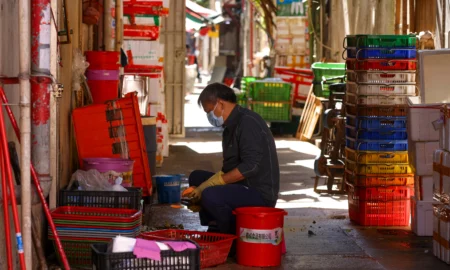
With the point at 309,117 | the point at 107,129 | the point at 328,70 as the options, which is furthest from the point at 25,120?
the point at 309,117

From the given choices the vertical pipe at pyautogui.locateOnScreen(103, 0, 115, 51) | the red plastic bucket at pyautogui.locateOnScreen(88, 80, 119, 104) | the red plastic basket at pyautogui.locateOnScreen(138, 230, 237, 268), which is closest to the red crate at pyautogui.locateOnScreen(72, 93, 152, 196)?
the red plastic bucket at pyautogui.locateOnScreen(88, 80, 119, 104)

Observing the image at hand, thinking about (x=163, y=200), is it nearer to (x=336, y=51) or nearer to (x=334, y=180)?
(x=334, y=180)

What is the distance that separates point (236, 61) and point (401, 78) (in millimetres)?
40105

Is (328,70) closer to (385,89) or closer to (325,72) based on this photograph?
(325,72)

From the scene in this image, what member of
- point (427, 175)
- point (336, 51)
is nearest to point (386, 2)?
point (336, 51)

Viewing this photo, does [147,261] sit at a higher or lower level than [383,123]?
lower

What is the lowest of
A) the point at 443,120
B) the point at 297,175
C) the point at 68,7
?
the point at 297,175

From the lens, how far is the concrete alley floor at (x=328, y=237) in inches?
354

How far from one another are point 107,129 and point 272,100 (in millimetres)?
13631

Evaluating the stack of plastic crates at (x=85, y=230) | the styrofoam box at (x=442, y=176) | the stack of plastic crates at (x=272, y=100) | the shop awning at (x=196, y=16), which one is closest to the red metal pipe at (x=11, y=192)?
the stack of plastic crates at (x=85, y=230)

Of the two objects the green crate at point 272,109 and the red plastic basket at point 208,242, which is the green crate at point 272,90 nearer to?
the green crate at point 272,109

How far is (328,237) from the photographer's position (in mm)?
10344

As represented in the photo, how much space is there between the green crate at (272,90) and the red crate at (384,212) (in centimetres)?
1279

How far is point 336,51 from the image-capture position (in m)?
23.3
